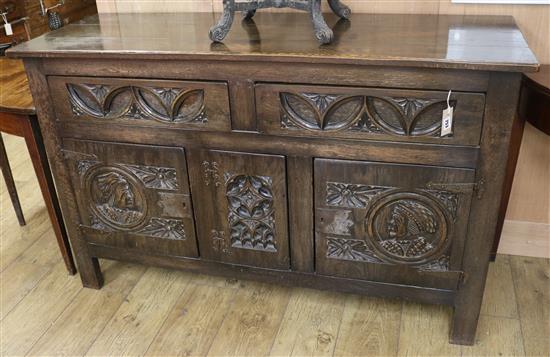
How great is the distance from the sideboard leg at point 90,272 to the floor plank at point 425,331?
3.48 ft

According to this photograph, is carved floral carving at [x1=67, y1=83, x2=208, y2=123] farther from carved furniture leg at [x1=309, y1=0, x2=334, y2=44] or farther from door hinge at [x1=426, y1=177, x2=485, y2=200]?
door hinge at [x1=426, y1=177, x2=485, y2=200]

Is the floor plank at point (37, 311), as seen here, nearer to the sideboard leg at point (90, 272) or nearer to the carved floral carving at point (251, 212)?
the sideboard leg at point (90, 272)

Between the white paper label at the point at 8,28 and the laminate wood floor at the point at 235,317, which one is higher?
the white paper label at the point at 8,28

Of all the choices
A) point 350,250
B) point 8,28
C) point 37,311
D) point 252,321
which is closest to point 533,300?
point 350,250

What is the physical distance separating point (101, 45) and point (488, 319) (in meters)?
1.45

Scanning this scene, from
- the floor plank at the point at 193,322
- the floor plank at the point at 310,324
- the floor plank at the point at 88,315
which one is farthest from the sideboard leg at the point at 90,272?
the floor plank at the point at 310,324

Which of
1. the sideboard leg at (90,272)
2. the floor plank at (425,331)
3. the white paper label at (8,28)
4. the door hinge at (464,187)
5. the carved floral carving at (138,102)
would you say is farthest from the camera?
the white paper label at (8,28)

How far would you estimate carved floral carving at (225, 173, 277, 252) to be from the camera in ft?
5.25

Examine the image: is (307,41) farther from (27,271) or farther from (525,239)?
(27,271)

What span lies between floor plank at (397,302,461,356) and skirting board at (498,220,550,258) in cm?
42

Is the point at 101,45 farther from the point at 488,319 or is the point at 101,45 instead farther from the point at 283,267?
the point at 488,319

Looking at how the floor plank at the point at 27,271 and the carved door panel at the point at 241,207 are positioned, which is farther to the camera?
the floor plank at the point at 27,271

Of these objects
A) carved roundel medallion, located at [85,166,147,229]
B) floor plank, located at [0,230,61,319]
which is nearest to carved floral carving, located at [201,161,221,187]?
carved roundel medallion, located at [85,166,147,229]

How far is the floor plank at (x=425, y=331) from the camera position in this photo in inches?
64.6
